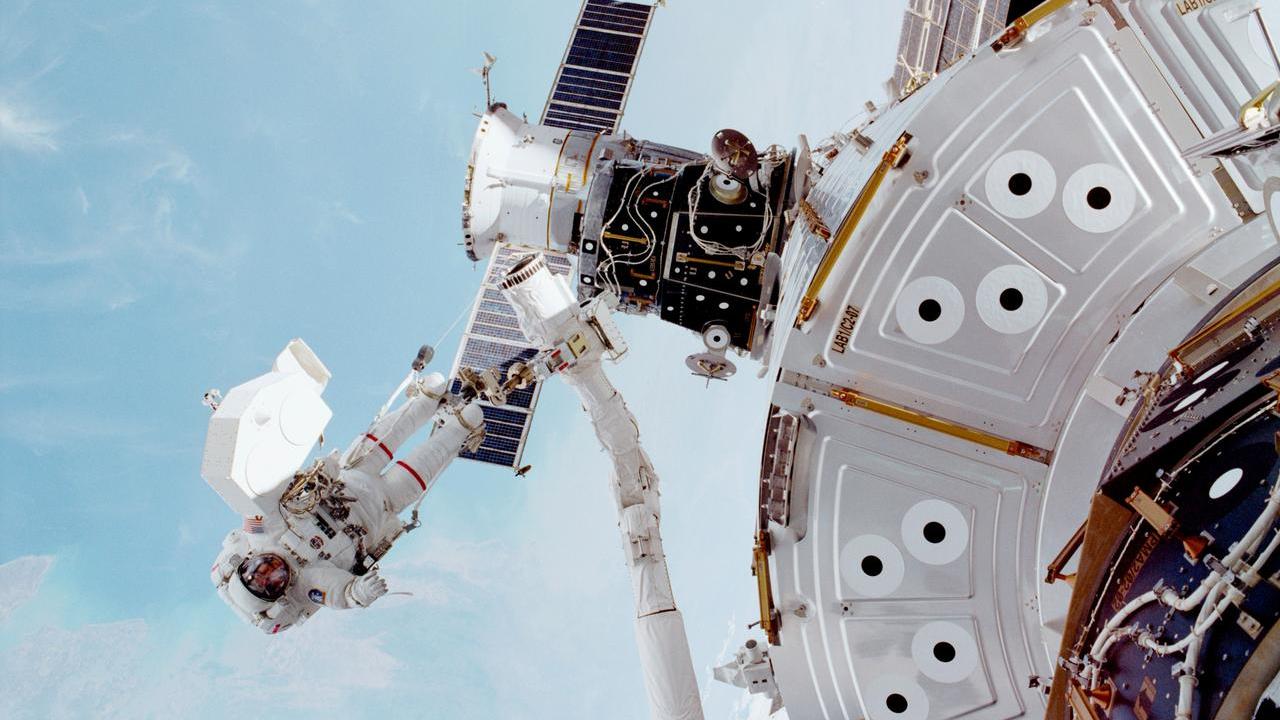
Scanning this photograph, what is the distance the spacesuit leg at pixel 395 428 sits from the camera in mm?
9508

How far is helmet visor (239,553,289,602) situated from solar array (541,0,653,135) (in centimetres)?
736

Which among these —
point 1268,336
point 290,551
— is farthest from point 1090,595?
point 290,551

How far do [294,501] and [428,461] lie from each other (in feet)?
4.84

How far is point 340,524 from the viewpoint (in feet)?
29.1

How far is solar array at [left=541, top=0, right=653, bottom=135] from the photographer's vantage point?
43.2ft

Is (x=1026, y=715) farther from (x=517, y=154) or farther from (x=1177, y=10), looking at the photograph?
(x=517, y=154)

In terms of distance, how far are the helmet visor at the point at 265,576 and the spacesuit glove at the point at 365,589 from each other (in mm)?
634

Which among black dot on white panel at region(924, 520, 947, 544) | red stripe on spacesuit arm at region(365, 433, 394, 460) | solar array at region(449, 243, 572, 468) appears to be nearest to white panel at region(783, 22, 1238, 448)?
black dot on white panel at region(924, 520, 947, 544)

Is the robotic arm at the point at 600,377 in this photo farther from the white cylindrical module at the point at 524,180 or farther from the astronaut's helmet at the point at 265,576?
the astronaut's helmet at the point at 265,576

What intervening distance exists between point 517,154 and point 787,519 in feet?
18.6

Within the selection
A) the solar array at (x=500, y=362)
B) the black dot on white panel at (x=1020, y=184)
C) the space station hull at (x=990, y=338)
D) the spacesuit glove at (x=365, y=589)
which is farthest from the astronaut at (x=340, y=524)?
the black dot on white panel at (x=1020, y=184)

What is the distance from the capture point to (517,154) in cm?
966

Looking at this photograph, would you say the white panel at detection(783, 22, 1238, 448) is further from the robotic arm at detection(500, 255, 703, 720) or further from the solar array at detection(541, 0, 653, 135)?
the solar array at detection(541, 0, 653, 135)

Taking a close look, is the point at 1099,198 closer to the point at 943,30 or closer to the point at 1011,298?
the point at 1011,298
